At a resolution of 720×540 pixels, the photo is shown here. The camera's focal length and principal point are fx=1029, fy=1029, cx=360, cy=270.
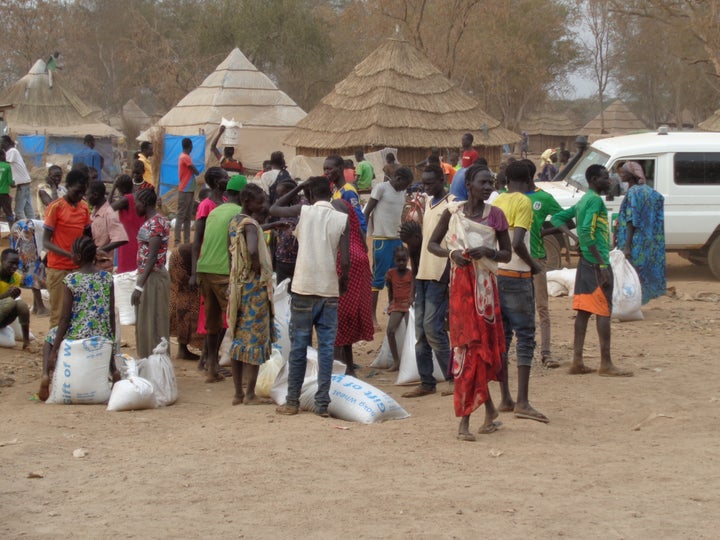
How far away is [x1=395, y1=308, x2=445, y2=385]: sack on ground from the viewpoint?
7934 mm

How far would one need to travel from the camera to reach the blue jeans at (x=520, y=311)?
259 inches

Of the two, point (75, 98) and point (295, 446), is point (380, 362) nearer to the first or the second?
point (295, 446)

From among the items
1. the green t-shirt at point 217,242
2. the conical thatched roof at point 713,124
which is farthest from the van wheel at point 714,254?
the conical thatched roof at point 713,124

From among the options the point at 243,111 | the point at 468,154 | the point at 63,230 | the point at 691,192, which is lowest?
the point at 63,230

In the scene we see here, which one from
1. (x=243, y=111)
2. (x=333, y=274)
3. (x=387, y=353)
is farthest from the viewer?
(x=243, y=111)

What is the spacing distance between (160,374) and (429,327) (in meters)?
1.98

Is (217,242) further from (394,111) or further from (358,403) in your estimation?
(394,111)

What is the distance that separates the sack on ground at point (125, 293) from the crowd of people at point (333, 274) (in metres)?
0.54

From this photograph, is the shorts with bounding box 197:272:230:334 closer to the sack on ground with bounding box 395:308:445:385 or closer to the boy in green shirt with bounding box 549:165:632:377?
the sack on ground with bounding box 395:308:445:385

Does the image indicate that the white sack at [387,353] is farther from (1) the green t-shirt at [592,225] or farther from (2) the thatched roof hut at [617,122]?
(2) the thatched roof hut at [617,122]

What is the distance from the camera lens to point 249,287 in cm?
700

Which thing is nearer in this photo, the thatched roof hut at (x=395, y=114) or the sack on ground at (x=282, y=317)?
the sack on ground at (x=282, y=317)

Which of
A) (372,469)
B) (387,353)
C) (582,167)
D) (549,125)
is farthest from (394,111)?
(549,125)

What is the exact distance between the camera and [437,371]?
313 inches
